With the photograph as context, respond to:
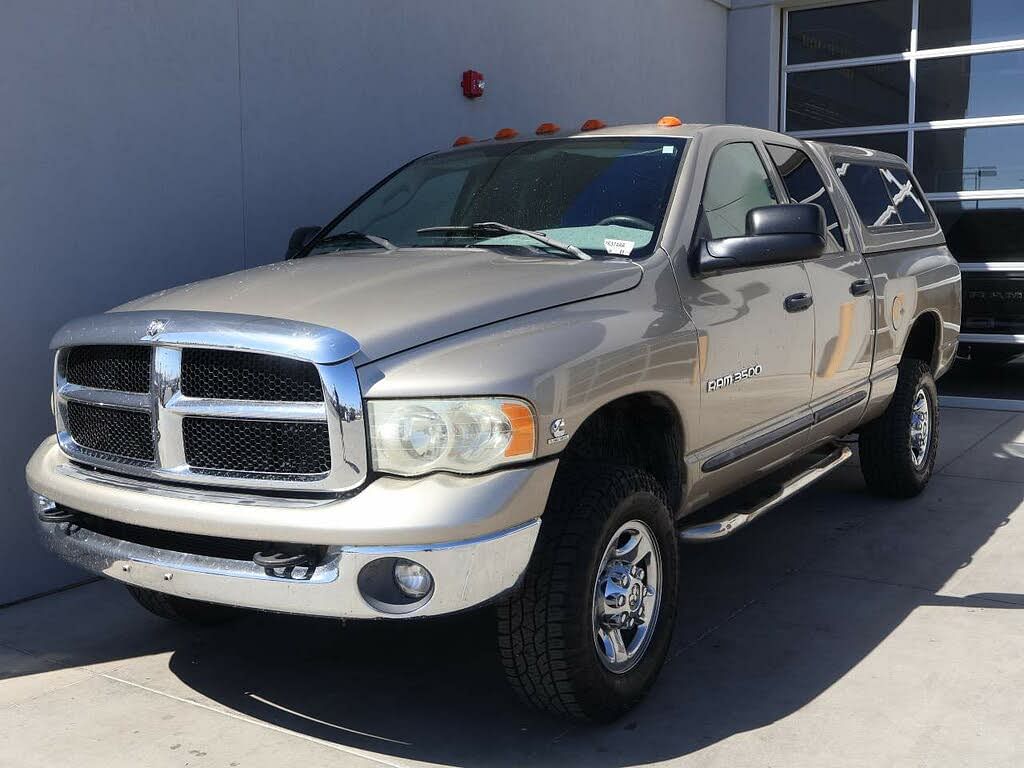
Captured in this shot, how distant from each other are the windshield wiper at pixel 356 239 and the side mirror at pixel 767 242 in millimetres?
1226

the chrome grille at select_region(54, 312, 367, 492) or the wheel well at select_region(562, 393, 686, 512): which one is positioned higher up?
the chrome grille at select_region(54, 312, 367, 492)

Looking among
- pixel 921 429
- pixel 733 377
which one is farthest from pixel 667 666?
pixel 921 429

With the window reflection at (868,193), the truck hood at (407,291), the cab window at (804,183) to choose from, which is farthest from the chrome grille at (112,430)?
the window reflection at (868,193)

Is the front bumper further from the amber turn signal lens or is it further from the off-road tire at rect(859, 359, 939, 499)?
the off-road tire at rect(859, 359, 939, 499)

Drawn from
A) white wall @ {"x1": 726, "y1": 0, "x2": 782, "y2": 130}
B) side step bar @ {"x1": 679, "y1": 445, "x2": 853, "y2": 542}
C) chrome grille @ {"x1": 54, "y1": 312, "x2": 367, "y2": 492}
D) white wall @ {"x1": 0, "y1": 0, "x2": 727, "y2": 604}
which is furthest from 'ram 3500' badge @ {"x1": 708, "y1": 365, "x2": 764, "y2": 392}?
white wall @ {"x1": 726, "y1": 0, "x2": 782, "y2": 130}

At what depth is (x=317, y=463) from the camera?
300 cm

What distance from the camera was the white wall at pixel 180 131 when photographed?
4695 millimetres

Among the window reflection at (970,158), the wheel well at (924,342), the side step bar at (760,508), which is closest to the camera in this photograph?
the side step bar at (760,508)

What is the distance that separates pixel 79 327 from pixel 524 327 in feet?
4.71

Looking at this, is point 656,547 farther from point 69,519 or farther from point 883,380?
point 883,380

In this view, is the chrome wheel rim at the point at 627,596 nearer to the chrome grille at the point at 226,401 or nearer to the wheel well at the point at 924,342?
the chrome grille at the point at 226,401

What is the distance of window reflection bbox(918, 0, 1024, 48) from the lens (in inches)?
393

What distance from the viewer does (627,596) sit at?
341 cm

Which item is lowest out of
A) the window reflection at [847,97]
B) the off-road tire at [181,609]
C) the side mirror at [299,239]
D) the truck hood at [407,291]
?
the off-road tire at [181,609]
